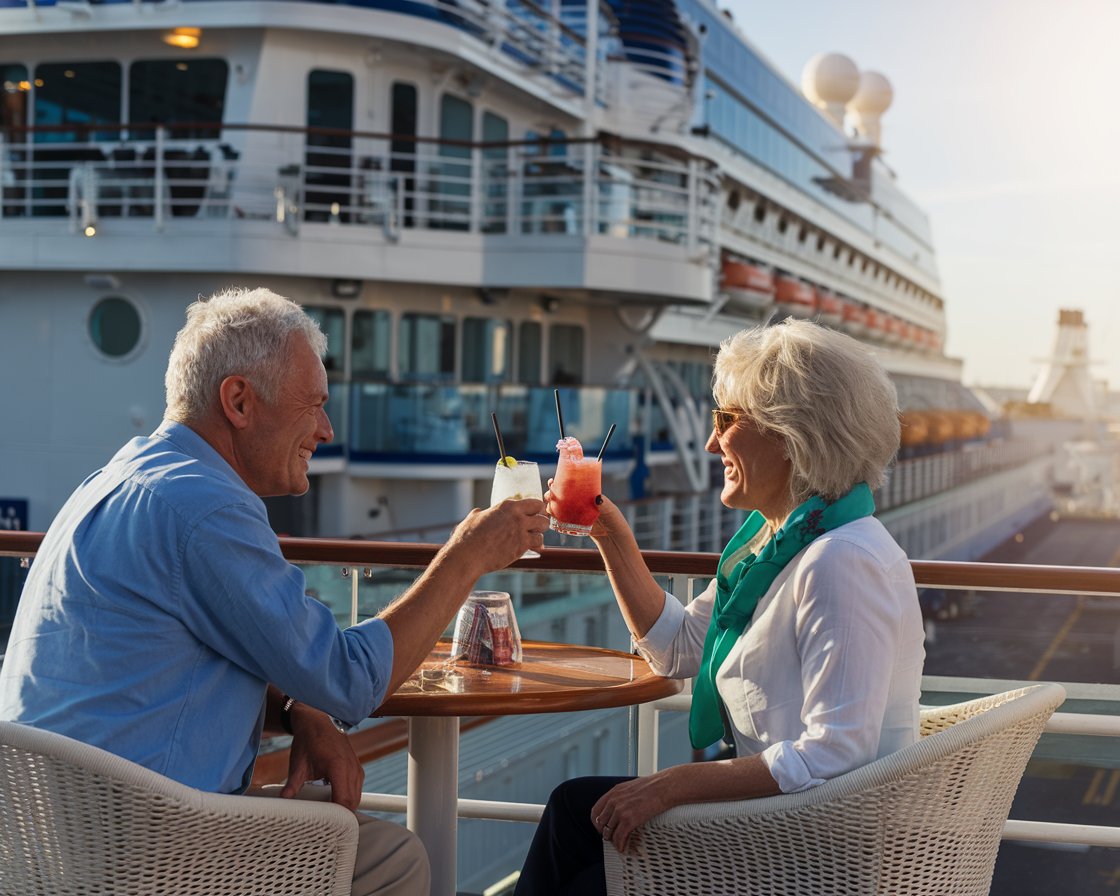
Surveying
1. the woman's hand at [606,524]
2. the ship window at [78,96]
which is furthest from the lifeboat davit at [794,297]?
the woman's hand at [606,524]

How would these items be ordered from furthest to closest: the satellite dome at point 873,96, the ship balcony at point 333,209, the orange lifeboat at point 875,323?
the satellite dome at point 873,96 < the orange lifeboat at point 875,323 < the ship balcony at point 333,209

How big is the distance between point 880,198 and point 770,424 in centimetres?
3200

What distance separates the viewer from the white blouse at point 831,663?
1.63 metres

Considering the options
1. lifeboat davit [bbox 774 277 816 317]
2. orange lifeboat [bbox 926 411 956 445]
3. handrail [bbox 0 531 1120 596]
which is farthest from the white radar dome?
handrail [bbox 0 531 1120 596]

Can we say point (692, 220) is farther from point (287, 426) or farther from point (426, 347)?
point (287, 426)

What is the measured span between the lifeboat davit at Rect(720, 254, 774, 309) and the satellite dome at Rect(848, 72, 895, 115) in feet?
73.9

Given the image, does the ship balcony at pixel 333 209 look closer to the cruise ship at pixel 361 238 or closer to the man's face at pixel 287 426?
the cruise ship at pixel 361 238

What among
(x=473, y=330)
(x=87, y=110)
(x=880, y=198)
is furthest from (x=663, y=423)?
(x=880, y=198)

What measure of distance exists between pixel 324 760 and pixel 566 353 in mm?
10634

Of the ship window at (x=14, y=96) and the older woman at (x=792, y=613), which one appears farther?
the ship window at (x=14, y=96)

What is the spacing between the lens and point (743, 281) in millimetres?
16172

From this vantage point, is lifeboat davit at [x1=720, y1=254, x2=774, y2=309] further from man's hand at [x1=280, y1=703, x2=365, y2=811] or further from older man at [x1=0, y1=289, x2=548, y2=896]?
older man at [x1=0, y1=289, x2=548, y2=896]

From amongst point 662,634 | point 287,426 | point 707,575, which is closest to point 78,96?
point 707,575

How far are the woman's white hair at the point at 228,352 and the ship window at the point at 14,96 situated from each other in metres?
9.62
